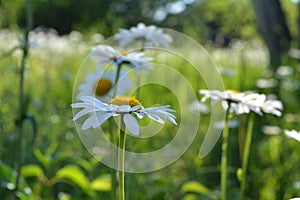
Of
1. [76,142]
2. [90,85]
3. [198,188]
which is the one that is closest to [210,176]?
[76,142]

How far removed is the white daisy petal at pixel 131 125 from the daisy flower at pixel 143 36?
574mm

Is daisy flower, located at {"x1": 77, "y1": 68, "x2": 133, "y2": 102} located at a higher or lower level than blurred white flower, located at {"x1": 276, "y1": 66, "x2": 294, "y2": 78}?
lower

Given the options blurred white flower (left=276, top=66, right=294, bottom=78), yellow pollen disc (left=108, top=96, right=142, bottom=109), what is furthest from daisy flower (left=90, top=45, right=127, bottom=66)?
blurred white flower (left=276, top=66, right=294, bottom=78)

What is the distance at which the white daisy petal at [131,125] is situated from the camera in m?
0.66

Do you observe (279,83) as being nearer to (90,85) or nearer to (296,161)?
(296,161)

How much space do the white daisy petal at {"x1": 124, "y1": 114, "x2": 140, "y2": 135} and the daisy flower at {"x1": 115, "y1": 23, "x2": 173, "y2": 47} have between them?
1.88 ft

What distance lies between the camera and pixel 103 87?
1.25 metres

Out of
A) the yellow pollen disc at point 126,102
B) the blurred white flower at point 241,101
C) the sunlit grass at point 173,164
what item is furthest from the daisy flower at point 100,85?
the yellow pollen disc at point 126,102

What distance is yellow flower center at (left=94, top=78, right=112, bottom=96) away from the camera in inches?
49.0

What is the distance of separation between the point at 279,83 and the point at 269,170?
1.19 metres

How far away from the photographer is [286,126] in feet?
7.86

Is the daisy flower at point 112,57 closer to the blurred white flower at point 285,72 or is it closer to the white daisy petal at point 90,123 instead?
the white daisy petal at point 90,123

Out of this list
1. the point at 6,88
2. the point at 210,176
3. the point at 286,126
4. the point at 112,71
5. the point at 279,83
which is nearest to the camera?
the point at 112,71

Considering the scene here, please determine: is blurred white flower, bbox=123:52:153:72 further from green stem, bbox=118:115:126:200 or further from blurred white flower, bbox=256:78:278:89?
blurred white flower, bbox=256:78:278:89
